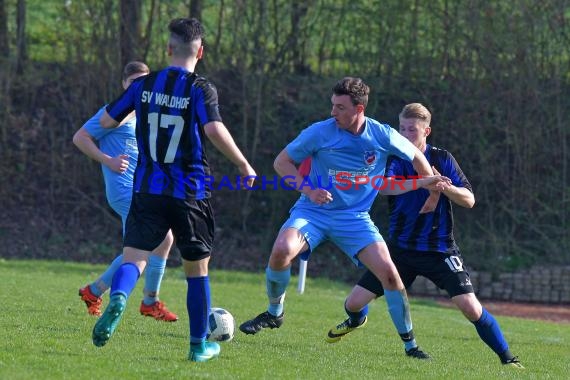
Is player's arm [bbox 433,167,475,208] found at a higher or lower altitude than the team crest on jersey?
lower

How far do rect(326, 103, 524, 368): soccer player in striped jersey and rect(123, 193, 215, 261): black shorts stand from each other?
1.95m

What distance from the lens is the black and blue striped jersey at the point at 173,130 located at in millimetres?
5922

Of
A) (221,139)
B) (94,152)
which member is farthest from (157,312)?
(221,139)

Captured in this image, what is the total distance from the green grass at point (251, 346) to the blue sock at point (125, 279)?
43 centimetres

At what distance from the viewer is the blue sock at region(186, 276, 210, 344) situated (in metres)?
6.11

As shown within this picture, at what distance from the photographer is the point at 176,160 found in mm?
5980

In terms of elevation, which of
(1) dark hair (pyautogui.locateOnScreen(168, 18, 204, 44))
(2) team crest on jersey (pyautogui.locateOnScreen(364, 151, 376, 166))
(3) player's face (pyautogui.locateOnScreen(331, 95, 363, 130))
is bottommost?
(2) team crest on jersey (pyautogui.locateOnScreen(364, 151, 376, 166))

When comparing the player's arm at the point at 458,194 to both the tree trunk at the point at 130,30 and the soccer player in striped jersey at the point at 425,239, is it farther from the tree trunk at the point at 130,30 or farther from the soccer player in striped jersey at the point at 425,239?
the tree trunk at the point at 130,30

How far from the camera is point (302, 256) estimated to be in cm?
766

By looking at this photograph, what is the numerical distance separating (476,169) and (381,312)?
25.0ft

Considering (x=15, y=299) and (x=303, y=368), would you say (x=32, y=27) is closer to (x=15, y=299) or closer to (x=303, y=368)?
(x=15, y=299)

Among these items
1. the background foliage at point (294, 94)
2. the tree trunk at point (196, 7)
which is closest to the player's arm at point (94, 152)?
the background foliage at point (294, 94)

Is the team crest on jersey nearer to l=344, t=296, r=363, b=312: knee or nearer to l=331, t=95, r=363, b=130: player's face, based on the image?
l=331, t=95, r=363, b=130: player's face

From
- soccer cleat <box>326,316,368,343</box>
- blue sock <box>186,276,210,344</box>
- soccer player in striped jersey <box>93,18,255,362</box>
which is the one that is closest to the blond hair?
soccer cleat <box>326,316,368,343</box>
